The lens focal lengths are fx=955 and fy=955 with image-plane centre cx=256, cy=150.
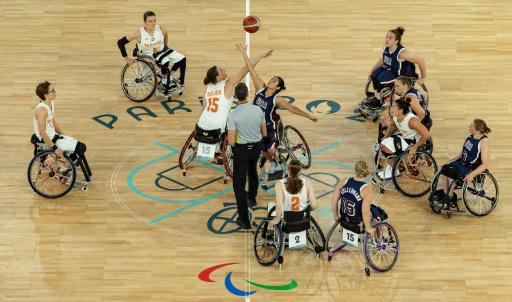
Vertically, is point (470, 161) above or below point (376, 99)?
below

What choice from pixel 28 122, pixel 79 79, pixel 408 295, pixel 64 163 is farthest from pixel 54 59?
pixel 408 295

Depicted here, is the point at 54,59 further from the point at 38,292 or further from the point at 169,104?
the point at 38,292

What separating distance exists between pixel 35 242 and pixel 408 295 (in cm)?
456

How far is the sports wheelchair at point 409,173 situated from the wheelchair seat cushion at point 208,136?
86.1 inches

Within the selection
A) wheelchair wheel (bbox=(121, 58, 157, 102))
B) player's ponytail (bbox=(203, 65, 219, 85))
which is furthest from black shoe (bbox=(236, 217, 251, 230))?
wheelchair wheel (bbox=(121, 58, 157, 102))

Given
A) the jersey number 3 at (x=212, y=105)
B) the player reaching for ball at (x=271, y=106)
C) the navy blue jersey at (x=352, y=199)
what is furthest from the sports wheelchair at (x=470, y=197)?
the jersey number 3 at (x=212, y=105)

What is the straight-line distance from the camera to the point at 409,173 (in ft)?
41.5

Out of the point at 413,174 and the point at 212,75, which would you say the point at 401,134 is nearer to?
the point at 413,174

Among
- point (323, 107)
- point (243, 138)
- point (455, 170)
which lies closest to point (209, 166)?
point (243, 138)

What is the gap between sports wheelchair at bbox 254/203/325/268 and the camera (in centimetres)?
1098

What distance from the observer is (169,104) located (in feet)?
47.4

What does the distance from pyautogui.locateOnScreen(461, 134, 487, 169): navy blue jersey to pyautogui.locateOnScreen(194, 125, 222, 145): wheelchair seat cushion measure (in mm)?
3152

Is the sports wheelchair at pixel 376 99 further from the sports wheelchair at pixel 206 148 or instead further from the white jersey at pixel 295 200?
the white jersey at pixel 295 200

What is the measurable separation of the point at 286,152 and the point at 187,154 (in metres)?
1.35
